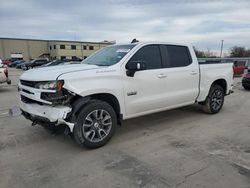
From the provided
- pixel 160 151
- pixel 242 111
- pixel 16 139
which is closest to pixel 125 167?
pixel 160 151

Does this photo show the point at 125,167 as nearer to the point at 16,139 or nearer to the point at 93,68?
the point at 93,68

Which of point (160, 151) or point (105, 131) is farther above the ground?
point (105, 131)

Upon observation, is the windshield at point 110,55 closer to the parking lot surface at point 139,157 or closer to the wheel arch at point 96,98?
the wheel arch at point 96,98

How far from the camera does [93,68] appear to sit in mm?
4344

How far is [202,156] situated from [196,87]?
2443 mm

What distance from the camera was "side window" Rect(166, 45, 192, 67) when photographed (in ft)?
18.1

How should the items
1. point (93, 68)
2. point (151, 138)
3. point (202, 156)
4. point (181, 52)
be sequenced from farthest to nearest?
point (181, 52) → point (151, 138) → point (93, 68) → point (202, 156)

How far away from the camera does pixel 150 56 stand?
16.9 ft

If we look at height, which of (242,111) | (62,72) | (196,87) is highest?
(62,72)

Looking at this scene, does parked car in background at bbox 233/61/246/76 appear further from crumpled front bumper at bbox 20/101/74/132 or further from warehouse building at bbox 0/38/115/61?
warehouse building at bbox 0/38/115/61

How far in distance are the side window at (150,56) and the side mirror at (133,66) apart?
0.88 ft

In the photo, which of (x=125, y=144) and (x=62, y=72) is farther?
(x=125, y=144)

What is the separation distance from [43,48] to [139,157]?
79286 millimetres

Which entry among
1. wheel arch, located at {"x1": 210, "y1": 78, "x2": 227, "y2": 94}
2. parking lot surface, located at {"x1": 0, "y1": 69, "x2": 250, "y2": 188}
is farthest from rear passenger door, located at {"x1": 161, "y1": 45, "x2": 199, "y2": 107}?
wheel arch, located at {"x1": 210, "y1": 78, "x2": 227, "y2": 94}
